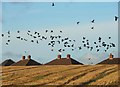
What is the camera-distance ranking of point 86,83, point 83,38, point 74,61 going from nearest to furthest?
point 86,83
point 83,38
point 74,61

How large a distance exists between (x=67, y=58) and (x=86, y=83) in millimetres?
66195

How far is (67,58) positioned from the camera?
91.6 metres

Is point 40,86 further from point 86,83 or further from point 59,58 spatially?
point 59,58

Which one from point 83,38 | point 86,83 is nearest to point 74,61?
point 83,38

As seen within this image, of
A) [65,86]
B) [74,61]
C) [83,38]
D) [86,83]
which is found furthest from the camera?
[74,61]

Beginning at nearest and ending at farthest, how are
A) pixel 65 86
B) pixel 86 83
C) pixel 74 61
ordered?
pixel 65 86 → pixel 86 83 → pixel 74 61

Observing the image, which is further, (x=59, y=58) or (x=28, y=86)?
(x=59, y=58)

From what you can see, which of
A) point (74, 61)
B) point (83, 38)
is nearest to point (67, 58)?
point (74, 61)

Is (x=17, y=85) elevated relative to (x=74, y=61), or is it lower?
lower

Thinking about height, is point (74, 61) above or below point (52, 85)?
above

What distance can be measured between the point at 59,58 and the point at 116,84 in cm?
6941

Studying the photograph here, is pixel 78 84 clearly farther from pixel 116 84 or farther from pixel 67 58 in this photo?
pixel 67 58

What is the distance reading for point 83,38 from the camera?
142 feet

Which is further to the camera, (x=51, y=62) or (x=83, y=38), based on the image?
(x=51, y=62)
